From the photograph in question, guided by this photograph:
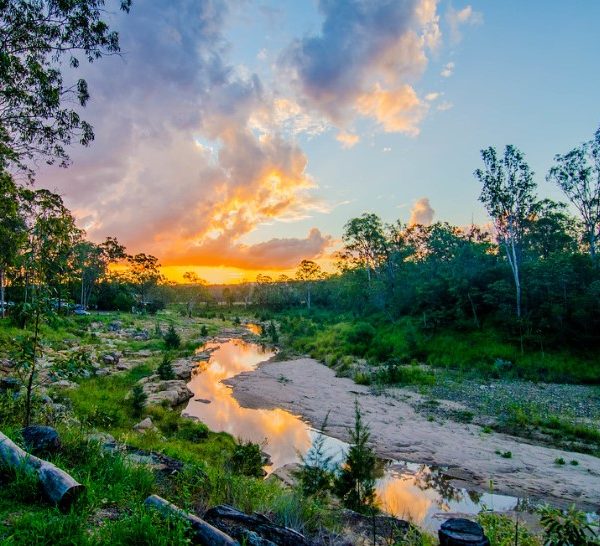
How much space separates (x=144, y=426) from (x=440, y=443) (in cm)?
1068

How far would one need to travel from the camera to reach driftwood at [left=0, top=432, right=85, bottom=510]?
4.36m

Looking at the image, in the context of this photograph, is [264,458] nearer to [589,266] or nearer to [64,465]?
[64,465]

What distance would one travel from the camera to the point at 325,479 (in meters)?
8.94

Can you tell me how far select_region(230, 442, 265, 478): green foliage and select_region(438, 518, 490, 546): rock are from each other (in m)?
6.60

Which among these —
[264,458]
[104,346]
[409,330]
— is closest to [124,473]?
[264,458]

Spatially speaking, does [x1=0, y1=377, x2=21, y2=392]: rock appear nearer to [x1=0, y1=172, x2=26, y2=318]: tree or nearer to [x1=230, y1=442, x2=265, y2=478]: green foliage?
[x1=0, y1=172, x2=26, y2=318]: tree

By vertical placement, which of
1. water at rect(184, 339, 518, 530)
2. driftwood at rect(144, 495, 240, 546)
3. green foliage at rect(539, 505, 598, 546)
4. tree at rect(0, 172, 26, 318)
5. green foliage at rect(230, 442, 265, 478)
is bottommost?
water at rect(184, 339, 518, 530)

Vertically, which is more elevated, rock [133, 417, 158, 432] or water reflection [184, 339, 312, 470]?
rock [133, 417, 158, 432]

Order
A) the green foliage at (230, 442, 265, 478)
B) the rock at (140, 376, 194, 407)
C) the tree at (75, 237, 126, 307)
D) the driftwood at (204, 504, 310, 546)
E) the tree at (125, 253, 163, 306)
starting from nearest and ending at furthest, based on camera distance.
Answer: the driftwood at (204, 504, 310, 546) < the green foliage at (230, 442, 265, 478) < the rock at (140, 376, 194, 407) < the tree at (75, 237, 126, 307) < the tree at (125, 253, 163, 306)

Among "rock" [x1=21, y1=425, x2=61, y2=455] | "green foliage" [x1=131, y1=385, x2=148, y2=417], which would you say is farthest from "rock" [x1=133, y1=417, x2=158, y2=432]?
"rock" [x1=21, y1=425, x2=61, y2=455]

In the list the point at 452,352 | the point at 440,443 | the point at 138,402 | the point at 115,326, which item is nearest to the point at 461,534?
the point at 440,443

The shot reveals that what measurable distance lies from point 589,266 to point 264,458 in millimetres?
25037

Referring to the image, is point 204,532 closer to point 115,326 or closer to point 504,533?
point 504,533

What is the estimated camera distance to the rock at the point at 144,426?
12.2m
